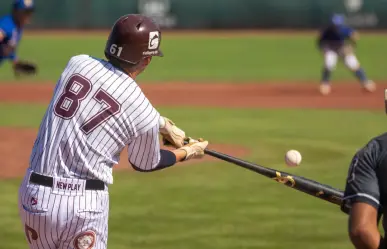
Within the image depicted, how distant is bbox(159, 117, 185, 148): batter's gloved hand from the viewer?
5648mm

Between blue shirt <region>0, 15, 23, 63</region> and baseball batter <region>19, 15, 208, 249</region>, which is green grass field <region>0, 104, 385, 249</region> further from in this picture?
baseball batter <region>19, 15, 208, 249</region>

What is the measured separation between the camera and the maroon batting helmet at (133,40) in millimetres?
4879

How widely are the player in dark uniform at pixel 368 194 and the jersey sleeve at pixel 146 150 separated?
4.94 ft

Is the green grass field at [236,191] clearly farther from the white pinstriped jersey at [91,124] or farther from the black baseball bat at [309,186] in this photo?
the white pinstriped jersey at [91,124]

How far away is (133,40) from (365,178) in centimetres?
181

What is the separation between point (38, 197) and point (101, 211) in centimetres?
39

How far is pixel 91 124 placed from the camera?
471 cm

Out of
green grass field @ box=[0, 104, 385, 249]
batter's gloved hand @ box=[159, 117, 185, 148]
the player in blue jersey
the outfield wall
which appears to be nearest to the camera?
batter's gloved hand @ box=[159, 117, 185, 148]

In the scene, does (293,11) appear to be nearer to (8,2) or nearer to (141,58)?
(8,2)

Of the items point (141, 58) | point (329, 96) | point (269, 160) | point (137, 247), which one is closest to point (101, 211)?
point (141, 58)

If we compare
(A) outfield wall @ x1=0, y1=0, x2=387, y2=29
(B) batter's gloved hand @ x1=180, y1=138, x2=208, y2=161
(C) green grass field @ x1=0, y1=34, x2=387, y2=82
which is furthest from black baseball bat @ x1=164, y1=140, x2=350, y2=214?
(A) outfield wall @ x1=0, y1=0, x2=387, y2=29

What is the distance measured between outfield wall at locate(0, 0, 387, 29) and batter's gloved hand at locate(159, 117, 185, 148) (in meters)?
35.0

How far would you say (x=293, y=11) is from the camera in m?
40.2

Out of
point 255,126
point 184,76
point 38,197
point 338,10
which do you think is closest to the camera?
point 38,197
